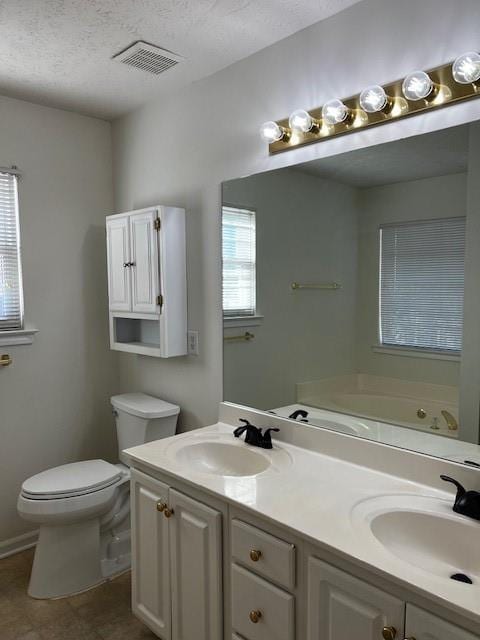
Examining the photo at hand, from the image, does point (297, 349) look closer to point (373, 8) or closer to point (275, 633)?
point (275, 633)

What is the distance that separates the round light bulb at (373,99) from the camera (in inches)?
63.3

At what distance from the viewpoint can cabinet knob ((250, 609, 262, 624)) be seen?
56.1 inches

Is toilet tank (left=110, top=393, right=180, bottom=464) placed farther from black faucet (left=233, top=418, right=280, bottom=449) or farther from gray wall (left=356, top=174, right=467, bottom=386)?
gray wall (left=356, top=174, right=467, bottom=386)

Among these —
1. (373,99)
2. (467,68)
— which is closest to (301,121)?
(373,99)

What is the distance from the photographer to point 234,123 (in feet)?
7.26

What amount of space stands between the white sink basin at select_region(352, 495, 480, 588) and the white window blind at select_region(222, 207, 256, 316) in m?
1.07

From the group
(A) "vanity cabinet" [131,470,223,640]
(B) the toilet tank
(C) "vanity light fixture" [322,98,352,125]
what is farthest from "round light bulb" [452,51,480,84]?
(B) the toilet tank

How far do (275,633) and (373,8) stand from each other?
6.70ft

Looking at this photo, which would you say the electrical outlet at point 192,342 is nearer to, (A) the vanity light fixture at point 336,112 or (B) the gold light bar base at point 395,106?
(B) the gold light bar base at point 395,106

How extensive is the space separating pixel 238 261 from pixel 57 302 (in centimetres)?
123

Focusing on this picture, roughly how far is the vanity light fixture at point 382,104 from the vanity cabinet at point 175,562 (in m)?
1.43

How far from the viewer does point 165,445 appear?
6.50ft

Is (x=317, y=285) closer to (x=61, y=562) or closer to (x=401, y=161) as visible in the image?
(x=401, y=161)

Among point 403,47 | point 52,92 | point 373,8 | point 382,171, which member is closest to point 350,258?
point 382,171
